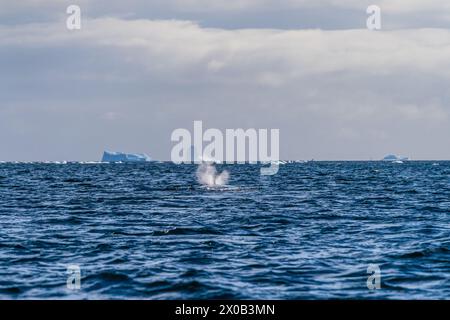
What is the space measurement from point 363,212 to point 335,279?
69.7 feet

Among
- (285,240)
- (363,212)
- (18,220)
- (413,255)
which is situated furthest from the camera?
(363,212)

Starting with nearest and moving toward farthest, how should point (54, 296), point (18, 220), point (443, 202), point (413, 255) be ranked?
point (54, 296)
point (413, 255)
point (18, 220)
point (443, 202)

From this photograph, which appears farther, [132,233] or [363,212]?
[363,212]

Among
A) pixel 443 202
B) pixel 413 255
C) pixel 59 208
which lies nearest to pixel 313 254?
pixel 413 255

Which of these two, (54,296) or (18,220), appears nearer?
(54,296)

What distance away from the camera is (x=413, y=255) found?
24156mm

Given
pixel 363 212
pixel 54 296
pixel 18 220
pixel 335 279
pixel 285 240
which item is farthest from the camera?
pixel 363 212

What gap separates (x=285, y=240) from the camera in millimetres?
28047
